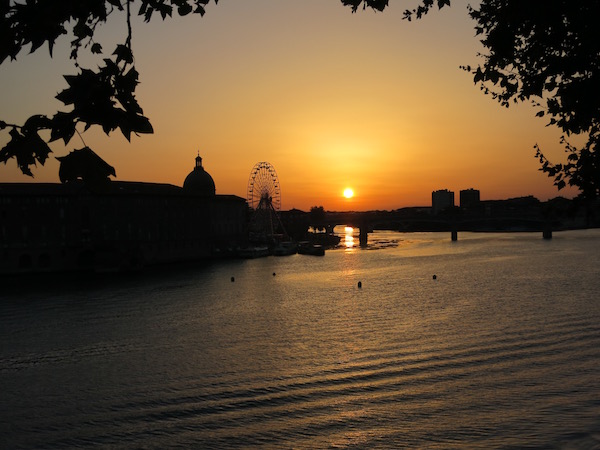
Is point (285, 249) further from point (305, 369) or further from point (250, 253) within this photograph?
point (305, 369)

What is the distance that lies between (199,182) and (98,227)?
39.7m

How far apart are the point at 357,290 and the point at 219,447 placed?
3629cm


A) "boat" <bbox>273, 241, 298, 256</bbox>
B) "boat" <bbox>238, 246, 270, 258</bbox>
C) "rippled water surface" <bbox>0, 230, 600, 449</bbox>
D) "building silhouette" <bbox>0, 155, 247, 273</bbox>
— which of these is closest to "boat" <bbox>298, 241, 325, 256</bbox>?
"boat" <bbox>273, 241, 298, 256</bbox>

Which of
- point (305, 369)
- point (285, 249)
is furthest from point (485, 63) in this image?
point (285, 249)

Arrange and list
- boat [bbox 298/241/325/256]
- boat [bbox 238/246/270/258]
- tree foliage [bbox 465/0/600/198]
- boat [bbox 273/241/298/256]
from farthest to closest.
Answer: boat [bbox 273/241/298/256] < boat [bbox 298/241/325/256] < boat [bbox 238/246/270/258] < tree foliage [bbox 465/0/600/198]

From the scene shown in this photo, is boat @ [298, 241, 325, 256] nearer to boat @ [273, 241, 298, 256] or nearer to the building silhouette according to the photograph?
boat @ [273, 241, 298, 256]

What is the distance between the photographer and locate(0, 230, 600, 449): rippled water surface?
62.2 feet

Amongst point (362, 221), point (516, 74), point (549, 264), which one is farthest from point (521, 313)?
point (362, 221)

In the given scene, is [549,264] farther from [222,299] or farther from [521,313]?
[222,299]

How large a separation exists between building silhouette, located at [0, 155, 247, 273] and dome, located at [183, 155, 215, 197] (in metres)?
19.5

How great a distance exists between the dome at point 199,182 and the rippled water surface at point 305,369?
6618 centimetres

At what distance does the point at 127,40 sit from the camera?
3.56 meters

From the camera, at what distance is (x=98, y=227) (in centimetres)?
8038

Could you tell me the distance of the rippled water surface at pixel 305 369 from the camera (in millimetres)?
18969
